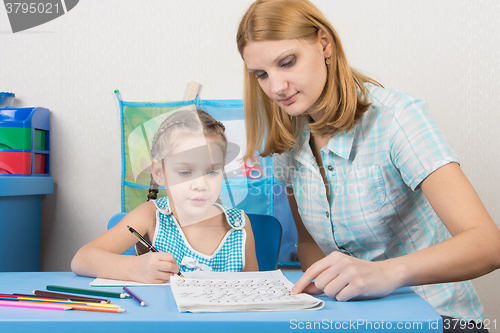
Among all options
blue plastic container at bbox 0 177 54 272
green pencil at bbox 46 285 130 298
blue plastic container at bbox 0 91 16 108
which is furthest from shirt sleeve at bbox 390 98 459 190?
blue plastic container at bbox 0 91 16 108

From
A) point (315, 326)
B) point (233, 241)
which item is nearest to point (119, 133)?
point (233, 241)

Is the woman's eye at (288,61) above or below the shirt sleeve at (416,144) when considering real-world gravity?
above

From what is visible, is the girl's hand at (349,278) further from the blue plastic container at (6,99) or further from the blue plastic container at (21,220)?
the blue plastic container at (6,99)

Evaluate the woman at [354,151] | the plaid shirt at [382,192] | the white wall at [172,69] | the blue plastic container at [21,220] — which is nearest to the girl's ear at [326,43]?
the woman at [354,151]

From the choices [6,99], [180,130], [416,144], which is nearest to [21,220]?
[6,99]

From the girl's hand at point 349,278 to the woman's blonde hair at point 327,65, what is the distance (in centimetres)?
34

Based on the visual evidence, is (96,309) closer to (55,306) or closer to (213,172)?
(55,306)

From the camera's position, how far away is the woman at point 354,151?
2.11 ft

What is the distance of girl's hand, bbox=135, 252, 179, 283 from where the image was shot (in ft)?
1.88

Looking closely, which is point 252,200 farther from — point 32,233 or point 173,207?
point 32,233

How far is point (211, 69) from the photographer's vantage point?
127 cm

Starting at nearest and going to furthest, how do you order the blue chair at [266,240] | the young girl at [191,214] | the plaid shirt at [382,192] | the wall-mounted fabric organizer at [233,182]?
the plaid shirt at [382,192] < the young girl at [191,214] < the blue chair at [266,240] < the wall-mounted fabric organizer at [233,182]

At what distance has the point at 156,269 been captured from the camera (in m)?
0.58

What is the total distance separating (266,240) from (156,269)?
1.43 feet
